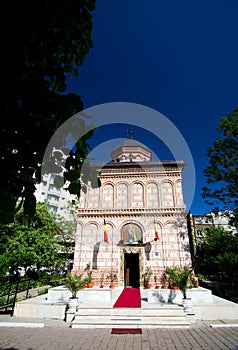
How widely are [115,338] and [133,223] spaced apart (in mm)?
10278

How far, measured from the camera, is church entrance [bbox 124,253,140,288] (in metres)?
15.2

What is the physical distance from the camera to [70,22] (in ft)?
7.53

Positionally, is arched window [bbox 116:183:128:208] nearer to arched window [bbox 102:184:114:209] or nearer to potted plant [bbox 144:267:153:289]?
arched window [bbox 102:184:114:209]

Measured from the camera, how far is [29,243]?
1688cm

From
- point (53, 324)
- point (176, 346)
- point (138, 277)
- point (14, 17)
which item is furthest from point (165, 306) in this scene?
point (14, 17)

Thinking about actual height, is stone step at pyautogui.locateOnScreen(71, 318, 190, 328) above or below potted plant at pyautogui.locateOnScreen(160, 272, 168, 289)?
below

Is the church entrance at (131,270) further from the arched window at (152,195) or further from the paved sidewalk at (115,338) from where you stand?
the paved sidewalk at (115,338)

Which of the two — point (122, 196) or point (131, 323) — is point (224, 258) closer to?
point (122, 196)

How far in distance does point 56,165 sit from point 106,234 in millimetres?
13722

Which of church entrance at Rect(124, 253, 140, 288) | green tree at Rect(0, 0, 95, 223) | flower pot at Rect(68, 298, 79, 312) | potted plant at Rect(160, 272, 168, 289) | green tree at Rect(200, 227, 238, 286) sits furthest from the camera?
church entrance at Rect(124, 253, 140, 288)

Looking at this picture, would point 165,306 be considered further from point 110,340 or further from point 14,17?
point 14,17

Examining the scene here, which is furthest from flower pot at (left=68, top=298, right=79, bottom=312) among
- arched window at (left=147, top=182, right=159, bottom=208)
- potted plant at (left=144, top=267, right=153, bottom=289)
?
arched window at (left=147, top=182, right=159, bottom=208)

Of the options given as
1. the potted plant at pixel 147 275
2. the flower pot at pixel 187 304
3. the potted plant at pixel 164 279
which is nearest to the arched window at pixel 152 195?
the potted plant at pixel 147 275

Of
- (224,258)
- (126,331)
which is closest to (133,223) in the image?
(224,258)
